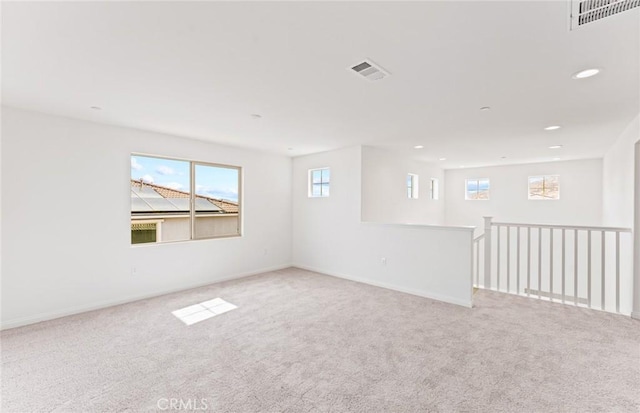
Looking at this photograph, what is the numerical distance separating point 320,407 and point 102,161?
4055 mm

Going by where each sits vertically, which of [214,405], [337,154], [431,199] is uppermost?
[337,154]

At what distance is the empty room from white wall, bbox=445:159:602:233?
0.66 meters

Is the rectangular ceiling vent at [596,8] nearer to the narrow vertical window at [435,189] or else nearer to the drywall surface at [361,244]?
the drywall surface at [361,244]

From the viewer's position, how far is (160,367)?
2363 mm

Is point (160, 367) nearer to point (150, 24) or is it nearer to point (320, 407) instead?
point (320, 407)

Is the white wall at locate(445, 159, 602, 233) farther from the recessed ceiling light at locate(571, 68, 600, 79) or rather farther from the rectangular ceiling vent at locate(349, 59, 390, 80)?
the rectangular ceiling vent at locate(349, 59, 390, 80)

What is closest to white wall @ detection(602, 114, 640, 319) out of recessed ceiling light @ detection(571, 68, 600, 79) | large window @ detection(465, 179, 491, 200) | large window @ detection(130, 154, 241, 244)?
recessed ceiling light @ detection(571, 68, 600, 79)

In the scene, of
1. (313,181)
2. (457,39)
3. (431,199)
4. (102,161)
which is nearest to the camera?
(457,39)

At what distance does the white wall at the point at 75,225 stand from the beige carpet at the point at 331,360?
342 mm

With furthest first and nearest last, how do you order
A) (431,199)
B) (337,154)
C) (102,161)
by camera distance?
1. (431,199)
2. (337,154)
3. (102,161)

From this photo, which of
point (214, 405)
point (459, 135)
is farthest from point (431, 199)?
point (214, 405)

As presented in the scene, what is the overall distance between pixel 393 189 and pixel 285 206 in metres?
2.43

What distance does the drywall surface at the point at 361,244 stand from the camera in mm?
4035

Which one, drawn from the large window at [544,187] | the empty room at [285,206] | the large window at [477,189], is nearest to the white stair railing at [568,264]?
the empty room at [285,206]
